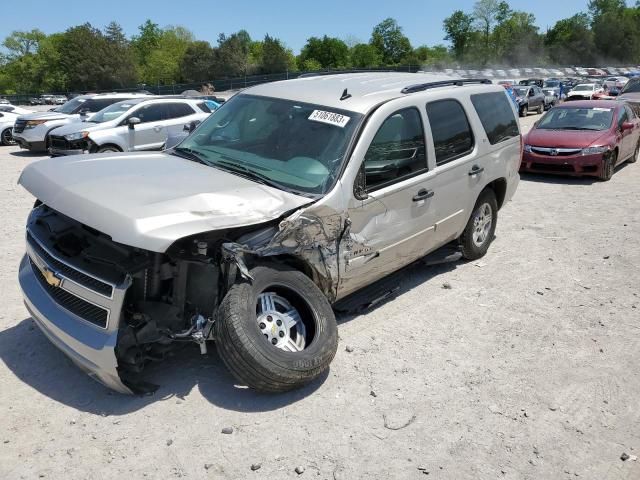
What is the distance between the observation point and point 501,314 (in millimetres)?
4832

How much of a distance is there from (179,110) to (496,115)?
940cm

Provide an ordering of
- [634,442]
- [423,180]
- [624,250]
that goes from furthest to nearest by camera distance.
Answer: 1. [624,250]
2. [423,180]
3. [634,442]

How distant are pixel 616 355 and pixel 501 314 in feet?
3.21

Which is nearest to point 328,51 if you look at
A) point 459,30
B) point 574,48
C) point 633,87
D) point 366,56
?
point 366,56

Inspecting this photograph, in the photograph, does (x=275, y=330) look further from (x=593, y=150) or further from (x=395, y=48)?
(x=395, y=48)

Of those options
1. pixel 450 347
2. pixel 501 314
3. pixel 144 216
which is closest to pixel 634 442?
pixel 450 347

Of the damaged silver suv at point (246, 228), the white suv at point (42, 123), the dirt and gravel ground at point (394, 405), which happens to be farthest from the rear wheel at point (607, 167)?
the white suv at point (42, 123)

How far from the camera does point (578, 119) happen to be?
11.5 m

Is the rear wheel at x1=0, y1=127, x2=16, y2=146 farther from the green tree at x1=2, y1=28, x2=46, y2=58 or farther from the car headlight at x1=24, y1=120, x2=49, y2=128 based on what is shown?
the green tree at x1=2, y1=28, x2=46, y2=58

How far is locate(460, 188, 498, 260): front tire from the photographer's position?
19.0 ft

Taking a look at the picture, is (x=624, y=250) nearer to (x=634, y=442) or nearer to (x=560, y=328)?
(x=560, y=328)

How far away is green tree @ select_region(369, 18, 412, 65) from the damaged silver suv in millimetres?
107986

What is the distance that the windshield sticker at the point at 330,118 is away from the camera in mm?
4094

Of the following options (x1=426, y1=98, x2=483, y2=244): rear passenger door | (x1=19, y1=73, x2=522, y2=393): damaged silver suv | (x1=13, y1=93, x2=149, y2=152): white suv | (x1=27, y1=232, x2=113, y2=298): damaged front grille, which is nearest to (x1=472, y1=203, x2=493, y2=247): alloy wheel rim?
(x1=426, y1=98, x2=483, y2=244): rear passenger door
